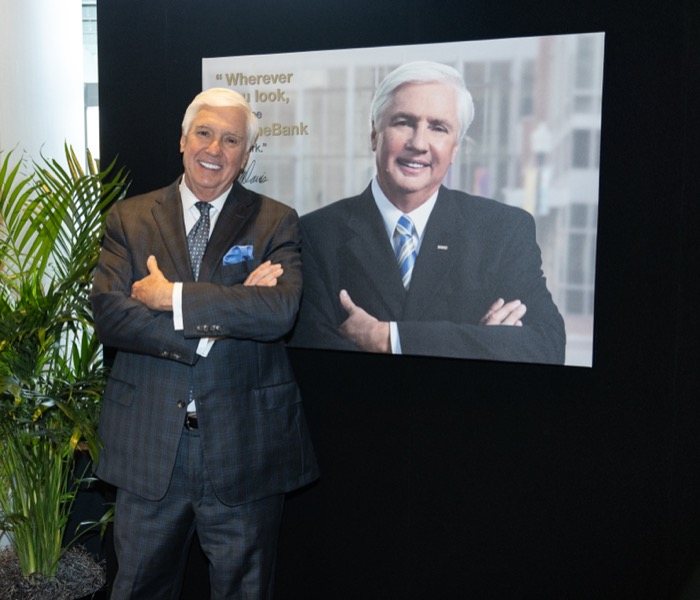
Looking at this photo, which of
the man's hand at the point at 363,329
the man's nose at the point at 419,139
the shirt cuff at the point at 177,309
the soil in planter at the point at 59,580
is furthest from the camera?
the soil in planter at the point at 59,580

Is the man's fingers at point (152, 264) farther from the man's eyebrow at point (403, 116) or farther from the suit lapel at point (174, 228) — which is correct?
the man's eyebrow at point (403, 116)

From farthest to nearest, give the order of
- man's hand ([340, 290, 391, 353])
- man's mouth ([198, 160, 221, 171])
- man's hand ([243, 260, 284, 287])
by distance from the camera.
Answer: man's hand ([340, 290, 391, 353]), man's mouth ([198, 160, 221, 171]), man's hand ([243, 260, 284, 287])

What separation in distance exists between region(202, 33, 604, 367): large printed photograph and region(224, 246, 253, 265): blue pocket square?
404 mm

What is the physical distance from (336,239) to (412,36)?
0.73m

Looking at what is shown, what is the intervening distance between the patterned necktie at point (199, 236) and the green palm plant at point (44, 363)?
18.9 inches

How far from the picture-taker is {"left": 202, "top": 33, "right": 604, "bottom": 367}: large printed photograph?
273 cm

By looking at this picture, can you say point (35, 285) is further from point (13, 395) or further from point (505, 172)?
point (505, 172)

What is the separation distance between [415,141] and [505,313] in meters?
0.64

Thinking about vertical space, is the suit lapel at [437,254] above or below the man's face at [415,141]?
below

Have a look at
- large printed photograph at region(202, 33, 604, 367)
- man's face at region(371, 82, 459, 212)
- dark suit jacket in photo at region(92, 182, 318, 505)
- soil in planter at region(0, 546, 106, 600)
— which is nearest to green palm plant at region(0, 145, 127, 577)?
soil in planter at region(0, 546, 106, 600)

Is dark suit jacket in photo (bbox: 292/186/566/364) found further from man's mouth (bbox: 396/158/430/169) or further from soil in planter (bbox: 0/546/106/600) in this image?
soil in planter (bbox: 0/546/106/600)

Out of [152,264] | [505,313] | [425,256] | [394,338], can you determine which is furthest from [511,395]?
[152,264]

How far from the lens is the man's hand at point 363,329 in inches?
118

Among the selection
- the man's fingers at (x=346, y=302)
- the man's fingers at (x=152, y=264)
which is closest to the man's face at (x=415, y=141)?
the man's fingers at (x=346, y=302)
